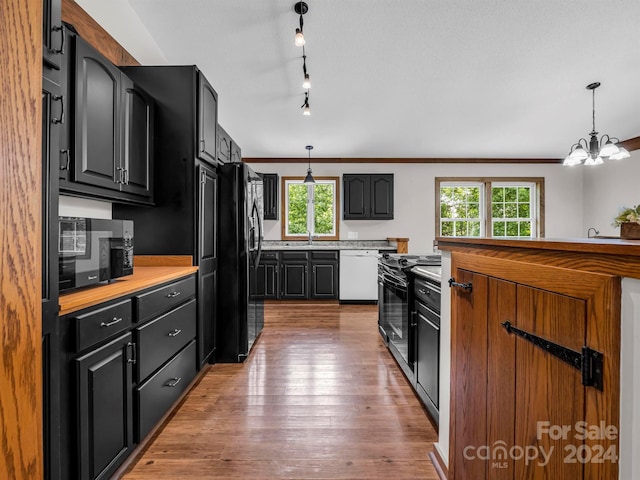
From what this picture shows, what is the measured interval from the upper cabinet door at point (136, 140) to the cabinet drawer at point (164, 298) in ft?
2.12

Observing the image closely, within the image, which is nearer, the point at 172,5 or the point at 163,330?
the point at 163,330

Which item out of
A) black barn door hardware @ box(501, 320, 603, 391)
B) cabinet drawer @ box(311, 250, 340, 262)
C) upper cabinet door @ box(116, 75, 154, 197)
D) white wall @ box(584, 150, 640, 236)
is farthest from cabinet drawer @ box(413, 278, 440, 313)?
white wall @ box(584, 150, 640, 236)

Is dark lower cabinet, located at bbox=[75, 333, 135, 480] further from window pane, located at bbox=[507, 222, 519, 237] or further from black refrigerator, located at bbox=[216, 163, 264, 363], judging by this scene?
window pane, located at bbox=[507, 222, 519, 237]

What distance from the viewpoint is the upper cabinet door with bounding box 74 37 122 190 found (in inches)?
64.5

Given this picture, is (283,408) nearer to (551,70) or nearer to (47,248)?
(47,248)

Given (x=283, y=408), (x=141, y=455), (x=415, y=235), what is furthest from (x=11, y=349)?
(x=415, y=235)

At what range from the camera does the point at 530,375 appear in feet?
2.98

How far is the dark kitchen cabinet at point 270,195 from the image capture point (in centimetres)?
594

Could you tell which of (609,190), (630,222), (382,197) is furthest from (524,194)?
(630,222)

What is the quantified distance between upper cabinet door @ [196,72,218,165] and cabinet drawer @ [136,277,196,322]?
0.94 metres

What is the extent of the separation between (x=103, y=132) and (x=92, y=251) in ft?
2.31

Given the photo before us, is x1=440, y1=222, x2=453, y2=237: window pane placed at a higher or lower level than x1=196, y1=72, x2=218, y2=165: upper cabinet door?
lower

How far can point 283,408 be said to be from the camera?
2.16 meters

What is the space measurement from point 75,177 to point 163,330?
2.94ft
